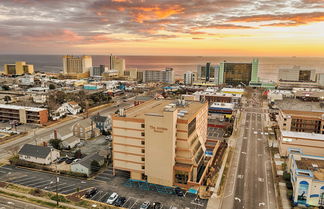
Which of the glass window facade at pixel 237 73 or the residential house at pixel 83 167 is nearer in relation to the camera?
the residential house at pixel 83 167

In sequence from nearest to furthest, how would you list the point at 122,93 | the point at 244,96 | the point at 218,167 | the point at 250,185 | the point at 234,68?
the point at 250,185, the point at 218,167, the point at 244,96, the point at 122,93, the point at 234,68

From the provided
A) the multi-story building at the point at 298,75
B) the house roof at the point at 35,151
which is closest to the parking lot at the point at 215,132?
the house roof at the point at 35,151

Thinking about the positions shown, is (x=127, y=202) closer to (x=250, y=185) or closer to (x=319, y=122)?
(x=250, y=185)

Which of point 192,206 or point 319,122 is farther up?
point 319,122

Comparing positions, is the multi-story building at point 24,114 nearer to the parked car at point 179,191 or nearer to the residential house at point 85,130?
the residential house at point 85,130

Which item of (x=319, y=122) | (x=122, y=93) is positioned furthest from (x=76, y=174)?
(x=122, y=93)

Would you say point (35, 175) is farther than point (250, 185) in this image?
Yes
